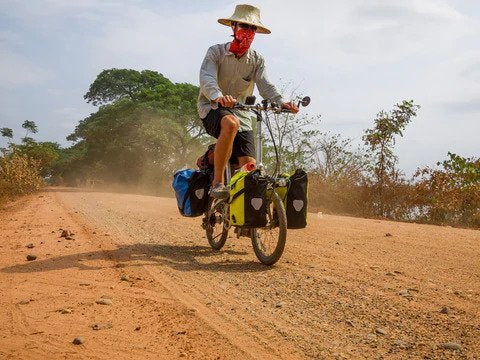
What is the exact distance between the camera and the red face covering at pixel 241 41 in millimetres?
4863

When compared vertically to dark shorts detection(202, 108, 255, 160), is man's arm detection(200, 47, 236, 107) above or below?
above

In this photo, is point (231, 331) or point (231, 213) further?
point (231, 213)

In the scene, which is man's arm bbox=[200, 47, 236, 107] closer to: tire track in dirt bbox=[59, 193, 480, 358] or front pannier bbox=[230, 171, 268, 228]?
front pannier bbox=[230, 171, 268, 228]

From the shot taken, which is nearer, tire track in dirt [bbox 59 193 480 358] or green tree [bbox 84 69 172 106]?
tire track in dirt [bbox 59 193 480 358]

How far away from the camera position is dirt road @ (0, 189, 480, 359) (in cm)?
243

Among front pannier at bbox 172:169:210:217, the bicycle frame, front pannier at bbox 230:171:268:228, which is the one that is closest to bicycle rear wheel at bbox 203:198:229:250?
front pannier at bbox 172:169:210:217

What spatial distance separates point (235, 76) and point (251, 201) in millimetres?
1556

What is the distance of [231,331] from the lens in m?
2.66

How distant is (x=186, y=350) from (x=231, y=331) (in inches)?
14.4

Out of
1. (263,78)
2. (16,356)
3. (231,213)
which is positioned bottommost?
(16,356)

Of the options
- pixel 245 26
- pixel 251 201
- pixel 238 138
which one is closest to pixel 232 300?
pixel 251 201

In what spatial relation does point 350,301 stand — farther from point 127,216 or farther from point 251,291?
point 127,216

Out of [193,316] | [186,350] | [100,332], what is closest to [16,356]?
[100,332]

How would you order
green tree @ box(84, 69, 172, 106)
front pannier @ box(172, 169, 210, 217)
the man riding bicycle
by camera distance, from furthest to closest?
green tree @ box(84, 69, 172, 106)
front pannier @ box(172, 169, 210, 217)
the man riding bicycle
